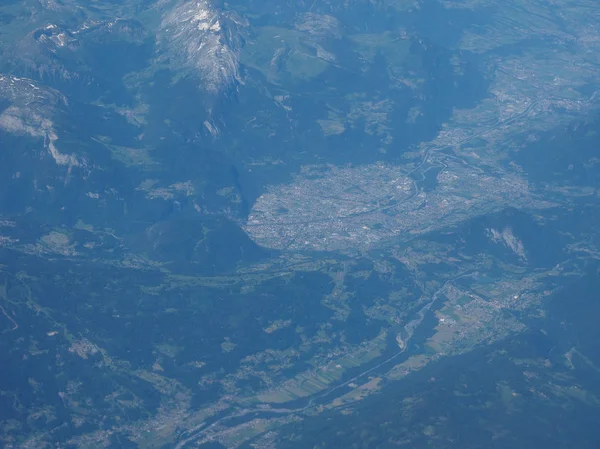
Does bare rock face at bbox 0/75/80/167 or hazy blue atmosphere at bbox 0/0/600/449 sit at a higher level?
bare rock face at bbox 0/75/80/167

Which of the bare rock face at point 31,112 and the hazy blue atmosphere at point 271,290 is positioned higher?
the bare rock face at point 31,112

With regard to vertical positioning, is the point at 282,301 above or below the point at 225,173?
below

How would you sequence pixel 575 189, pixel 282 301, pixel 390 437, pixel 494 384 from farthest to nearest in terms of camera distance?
pixel 575 189
pixel 282 301
pixel 494 384
pixel 390 437

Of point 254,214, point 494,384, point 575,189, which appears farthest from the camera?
point 575,189

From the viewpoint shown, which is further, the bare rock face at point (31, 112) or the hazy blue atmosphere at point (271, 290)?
the bare rock face at point (31, 112)

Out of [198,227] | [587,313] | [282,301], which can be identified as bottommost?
[587,313]

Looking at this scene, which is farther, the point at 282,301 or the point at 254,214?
the point at 254,214

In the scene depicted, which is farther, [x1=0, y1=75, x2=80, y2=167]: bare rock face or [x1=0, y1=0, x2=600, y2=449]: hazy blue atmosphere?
[x1=0, y1=75, x2=80, y2=167]: bare rock face

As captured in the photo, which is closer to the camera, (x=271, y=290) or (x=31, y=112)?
(x=271, y=290)

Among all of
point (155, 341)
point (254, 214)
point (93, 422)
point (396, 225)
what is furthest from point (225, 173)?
point (93, 422)

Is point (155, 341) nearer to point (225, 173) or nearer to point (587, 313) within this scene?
point (225, 173)

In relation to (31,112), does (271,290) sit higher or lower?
lower
